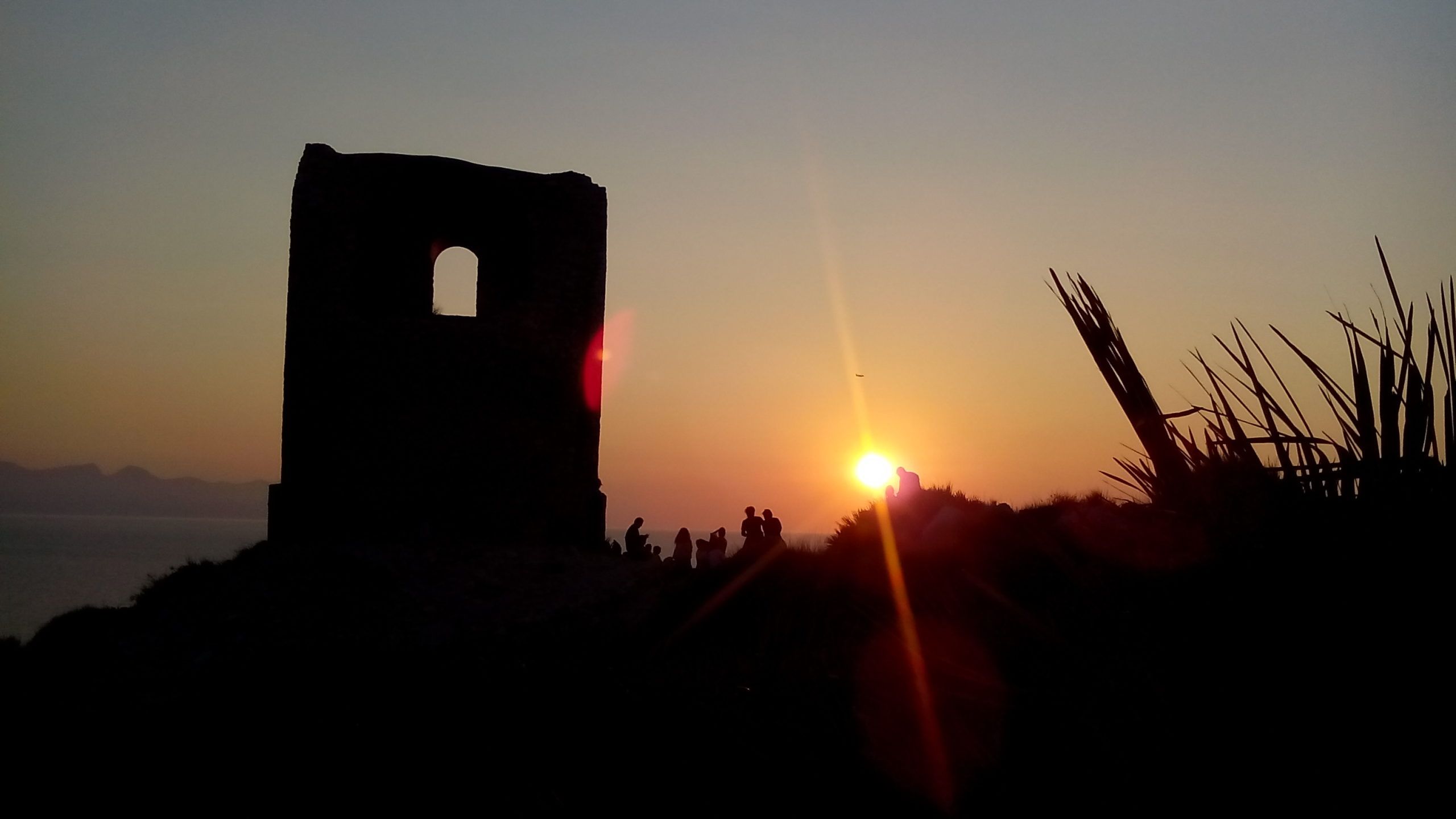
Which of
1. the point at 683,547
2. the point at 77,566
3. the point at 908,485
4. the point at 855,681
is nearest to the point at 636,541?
the point at 683,547

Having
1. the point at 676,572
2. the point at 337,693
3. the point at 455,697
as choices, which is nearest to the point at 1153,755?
the point at 455,697

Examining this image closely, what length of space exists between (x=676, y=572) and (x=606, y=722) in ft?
18.2

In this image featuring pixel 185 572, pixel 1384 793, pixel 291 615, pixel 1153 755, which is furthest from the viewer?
pixel 185 572

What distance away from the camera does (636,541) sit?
1576 cm

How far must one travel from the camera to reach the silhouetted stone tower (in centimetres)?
1338

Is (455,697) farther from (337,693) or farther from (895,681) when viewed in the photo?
(895,681)

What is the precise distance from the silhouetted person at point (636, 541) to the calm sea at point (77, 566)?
4.26 meters

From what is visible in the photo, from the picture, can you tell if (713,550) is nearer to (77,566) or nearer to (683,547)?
(683,547)

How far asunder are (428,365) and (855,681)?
9.47m

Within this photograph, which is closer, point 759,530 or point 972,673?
point 972,673

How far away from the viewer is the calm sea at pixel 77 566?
40562mm

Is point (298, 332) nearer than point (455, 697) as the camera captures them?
No

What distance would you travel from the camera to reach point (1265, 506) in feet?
9.07

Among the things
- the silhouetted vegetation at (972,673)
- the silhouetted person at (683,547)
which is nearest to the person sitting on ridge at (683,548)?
the silhouetted person at (683,547)
